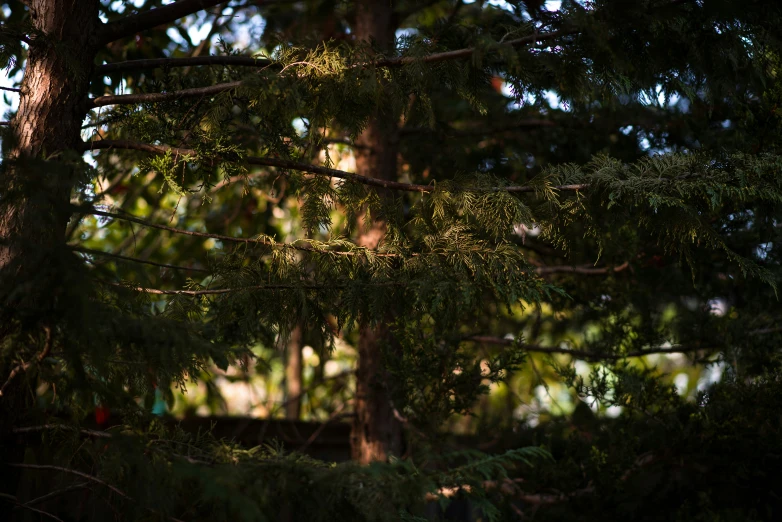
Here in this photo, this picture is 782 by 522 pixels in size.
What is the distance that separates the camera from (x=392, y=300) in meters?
3.42

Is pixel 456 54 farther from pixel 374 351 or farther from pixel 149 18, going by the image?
pixel 374 351

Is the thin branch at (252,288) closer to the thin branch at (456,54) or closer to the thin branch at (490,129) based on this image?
the thin branch at (456,54)

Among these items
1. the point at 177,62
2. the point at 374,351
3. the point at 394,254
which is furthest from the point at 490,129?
the point at 177,62

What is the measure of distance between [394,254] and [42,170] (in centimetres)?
165

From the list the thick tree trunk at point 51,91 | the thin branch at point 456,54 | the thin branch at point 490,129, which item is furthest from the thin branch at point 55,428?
the thin branch at point 490,129

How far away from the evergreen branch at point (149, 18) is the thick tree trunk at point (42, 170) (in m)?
0.07

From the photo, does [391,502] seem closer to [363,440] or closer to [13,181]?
[13,181]

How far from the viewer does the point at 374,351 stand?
17.8 feet

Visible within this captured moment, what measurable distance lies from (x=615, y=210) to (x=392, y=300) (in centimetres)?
120

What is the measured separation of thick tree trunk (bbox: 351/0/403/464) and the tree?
24 mm

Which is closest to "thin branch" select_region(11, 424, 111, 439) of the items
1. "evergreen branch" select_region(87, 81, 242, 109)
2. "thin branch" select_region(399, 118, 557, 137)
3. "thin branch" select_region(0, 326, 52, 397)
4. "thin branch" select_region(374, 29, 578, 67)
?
"thin branch" select_region(0, 326, 52, 397)

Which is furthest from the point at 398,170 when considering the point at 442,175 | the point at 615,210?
the point at 615,210

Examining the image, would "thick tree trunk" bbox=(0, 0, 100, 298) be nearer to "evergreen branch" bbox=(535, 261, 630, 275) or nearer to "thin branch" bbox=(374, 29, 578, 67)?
"thin branch" bbox=(374, 29, 578, 67)

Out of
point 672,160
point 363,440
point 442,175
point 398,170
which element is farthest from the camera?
point 398,170
